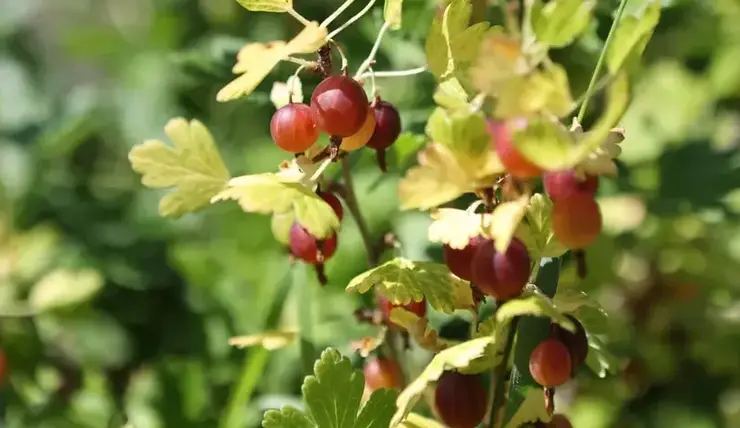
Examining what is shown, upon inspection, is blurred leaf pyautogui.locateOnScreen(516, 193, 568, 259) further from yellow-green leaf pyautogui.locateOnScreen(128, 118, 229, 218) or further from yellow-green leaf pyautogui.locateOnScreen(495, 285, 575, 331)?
yellow-green leaf pyautogui.locateOnScreen(128, 118, 229, 218)

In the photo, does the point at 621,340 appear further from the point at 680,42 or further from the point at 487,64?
the point at 487,64

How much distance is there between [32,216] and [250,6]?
685mm

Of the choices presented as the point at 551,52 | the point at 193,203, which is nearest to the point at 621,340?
the point at 551,52

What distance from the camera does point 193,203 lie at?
486 mm

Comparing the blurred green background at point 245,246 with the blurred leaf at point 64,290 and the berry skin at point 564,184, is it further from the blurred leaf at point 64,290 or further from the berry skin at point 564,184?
the berry skin at point 564,184

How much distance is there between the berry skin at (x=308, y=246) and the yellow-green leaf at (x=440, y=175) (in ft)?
0.38

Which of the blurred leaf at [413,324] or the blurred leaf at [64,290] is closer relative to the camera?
the blurred leaf at [413,324]

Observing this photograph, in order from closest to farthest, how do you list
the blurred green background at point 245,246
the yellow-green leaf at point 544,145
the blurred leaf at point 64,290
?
1. the yellow-green leaf at point 544,145
2. the blurred green background at point 245,246
3. the blurred leaf at point 64,290

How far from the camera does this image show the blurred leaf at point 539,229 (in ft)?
1.35

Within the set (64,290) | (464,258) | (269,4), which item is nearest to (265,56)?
(269,4)

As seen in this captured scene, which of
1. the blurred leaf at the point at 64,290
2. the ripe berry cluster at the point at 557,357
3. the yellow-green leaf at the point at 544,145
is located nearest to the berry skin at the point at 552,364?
the ripe berry cluster at the point at 557,357

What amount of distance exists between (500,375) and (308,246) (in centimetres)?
12

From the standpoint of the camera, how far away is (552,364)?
413 mm

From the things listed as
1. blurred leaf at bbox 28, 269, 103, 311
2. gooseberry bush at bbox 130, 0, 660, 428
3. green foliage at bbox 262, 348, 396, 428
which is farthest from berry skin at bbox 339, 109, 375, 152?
blurred leaf at bbox 28, 269, 103, 311
